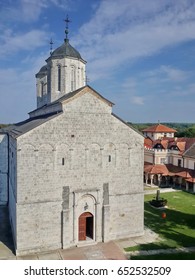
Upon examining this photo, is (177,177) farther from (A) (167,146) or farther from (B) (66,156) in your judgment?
(B) (66,156)

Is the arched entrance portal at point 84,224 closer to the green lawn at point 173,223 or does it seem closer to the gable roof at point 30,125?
the green lawn at point 173,223

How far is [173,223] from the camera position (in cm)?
2330

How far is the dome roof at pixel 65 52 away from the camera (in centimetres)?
2434

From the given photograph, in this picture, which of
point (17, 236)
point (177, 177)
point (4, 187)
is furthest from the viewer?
point (177, 177)

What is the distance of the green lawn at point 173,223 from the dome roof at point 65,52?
50.2ft

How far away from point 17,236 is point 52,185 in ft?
11.5

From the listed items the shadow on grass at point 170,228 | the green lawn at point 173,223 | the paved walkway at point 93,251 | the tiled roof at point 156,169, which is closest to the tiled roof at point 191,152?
the tiled roof at point 156,169

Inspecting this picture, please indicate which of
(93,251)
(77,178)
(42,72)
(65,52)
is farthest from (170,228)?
(42,72)

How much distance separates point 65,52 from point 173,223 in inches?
659

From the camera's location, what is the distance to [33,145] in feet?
56.0

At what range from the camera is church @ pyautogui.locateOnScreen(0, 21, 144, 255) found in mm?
17016

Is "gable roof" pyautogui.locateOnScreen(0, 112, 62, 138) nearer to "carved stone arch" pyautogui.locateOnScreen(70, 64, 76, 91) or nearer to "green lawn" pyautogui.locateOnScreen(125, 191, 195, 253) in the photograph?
"carved stone arch" pyautogui.locateOnScreen(70, 64, 76, 91)

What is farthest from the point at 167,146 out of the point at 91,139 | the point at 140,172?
the point at 91,139

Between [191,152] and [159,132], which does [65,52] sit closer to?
[191,152]
